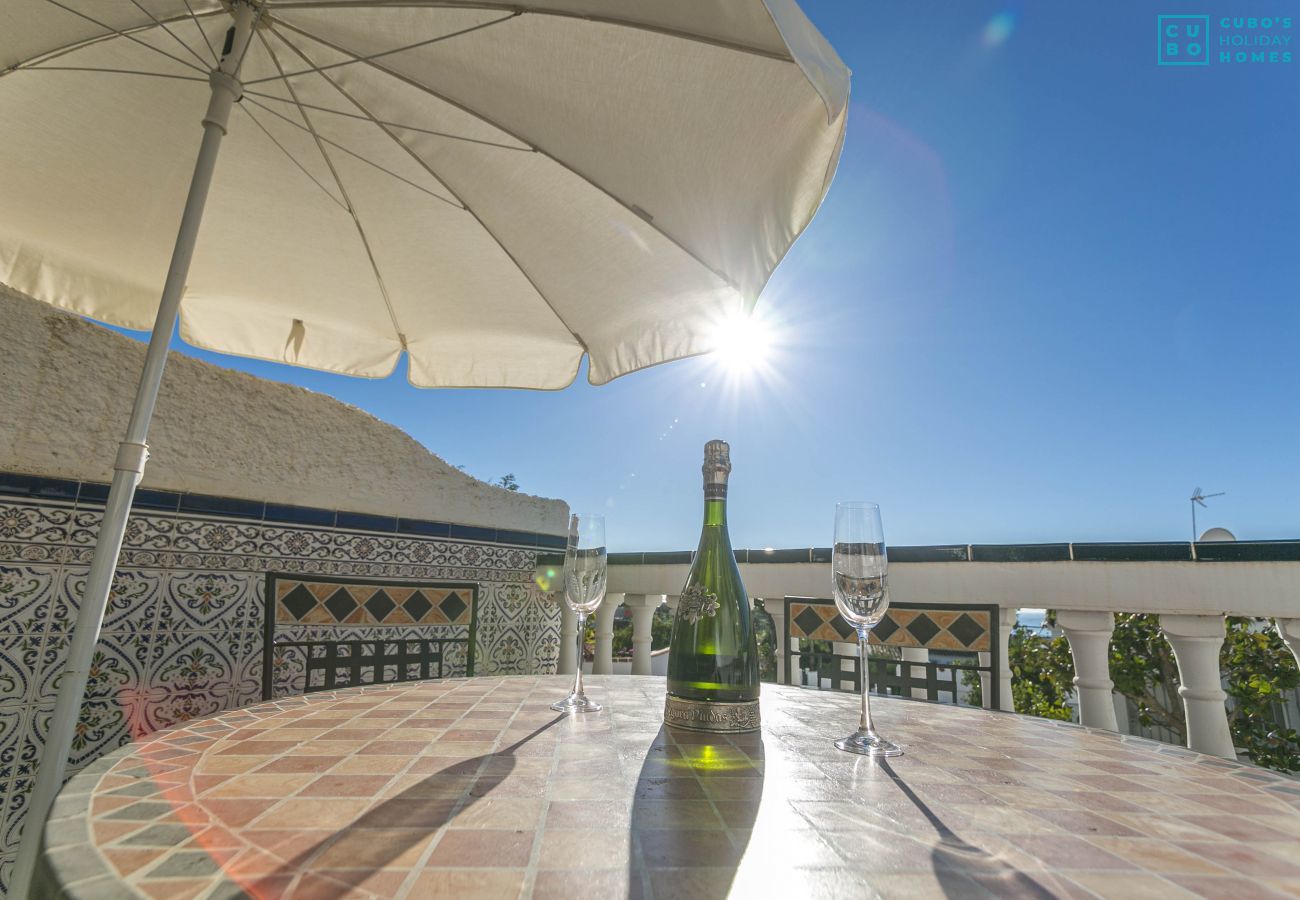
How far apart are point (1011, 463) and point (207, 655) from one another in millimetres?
21621

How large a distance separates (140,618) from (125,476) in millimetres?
1202

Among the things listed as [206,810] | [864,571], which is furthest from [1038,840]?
[206,810]

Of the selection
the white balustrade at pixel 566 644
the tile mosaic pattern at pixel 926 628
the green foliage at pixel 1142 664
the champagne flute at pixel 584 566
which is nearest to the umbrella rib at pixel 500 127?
the champagne flute at pixel 584 566

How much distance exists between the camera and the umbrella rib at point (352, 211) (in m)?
1.48

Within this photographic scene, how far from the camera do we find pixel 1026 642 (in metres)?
14.0

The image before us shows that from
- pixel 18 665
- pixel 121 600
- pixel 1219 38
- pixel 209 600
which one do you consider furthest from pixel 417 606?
pixel 1219 38

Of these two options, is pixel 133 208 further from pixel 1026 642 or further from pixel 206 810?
pixel 1026 642

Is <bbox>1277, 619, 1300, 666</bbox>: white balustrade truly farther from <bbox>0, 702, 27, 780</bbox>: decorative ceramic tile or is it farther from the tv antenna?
the tv antenna

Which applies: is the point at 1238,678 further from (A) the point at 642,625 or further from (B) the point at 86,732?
(B) the point at 86,732

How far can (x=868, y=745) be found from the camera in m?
0.85

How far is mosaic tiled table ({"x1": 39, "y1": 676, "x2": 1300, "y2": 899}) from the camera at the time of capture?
413mm

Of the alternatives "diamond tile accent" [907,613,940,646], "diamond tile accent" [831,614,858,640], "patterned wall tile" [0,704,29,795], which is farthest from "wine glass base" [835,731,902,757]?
"patterned wall tile" [0,704,29,795]

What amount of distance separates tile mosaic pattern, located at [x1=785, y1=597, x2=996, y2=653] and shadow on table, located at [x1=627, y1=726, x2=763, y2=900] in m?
0.95

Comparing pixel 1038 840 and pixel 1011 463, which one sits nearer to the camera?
pixel 1038 840
